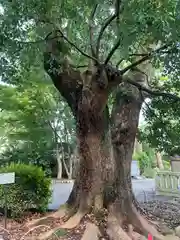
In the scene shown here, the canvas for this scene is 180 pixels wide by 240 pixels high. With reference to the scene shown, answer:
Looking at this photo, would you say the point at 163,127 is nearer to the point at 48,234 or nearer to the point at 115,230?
the point at 115,230

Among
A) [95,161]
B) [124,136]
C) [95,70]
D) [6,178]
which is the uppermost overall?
[95,70]

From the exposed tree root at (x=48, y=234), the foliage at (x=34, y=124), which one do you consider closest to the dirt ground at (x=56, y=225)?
the exposed tree root at (x=48, y=234)

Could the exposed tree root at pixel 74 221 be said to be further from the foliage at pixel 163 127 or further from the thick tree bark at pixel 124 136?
the foliage at pixel 163 127

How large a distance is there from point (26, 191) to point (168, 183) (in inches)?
171

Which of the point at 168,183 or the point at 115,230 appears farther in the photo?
the point at 168,183

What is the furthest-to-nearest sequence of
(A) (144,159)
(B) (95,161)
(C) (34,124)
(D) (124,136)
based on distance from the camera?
1. (A) (144,159)
2. (C) (34,124)
3. (D) (124,136)
4. (B) (95,161)

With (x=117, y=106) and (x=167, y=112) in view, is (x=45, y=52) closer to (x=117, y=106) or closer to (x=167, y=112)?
(x=117, y=106)

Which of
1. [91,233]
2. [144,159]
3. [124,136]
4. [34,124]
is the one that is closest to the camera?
[91,233]

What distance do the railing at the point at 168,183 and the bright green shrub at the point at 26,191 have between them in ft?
12.0

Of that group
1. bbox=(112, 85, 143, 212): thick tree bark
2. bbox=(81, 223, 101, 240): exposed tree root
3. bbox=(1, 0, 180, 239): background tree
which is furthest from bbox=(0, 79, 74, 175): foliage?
bbox=(81, 223, 101, 240): exposed tree root

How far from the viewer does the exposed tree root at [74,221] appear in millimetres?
4500

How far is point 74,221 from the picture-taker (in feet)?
15.1

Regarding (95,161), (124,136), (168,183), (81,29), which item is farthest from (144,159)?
(81,29)

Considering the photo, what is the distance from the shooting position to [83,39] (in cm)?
534
